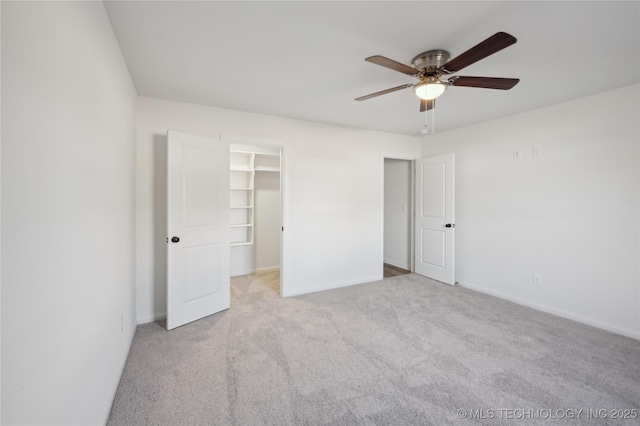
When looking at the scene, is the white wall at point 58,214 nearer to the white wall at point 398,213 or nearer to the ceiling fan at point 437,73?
the ceiling fan at point 437,73

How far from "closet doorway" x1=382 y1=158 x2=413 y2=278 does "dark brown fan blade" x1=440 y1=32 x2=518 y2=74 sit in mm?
3297

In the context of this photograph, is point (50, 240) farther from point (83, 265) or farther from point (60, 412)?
point (60, 412)

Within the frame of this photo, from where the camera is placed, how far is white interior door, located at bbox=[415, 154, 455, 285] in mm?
4152

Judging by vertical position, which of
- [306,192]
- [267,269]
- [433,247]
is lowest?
[267,269]

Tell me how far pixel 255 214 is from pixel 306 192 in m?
1.52

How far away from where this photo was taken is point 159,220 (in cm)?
297

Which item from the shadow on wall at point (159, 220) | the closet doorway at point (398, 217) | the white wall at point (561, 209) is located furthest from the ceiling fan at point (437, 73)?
the closet doorway at point (398, 217)

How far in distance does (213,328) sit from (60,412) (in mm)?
1777

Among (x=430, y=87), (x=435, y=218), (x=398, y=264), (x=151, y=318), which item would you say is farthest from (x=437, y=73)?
(x=398, y=264)

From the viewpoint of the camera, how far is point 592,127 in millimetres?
2875

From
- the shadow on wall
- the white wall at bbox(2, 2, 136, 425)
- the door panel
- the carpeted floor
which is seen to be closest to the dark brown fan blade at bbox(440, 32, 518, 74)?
the white wall at bbox(2, 2, 136, 425)

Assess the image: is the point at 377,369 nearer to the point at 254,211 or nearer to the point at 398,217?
the point at 254,211

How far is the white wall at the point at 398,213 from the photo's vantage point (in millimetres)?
5188

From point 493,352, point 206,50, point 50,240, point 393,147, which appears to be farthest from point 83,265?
point 393,147
